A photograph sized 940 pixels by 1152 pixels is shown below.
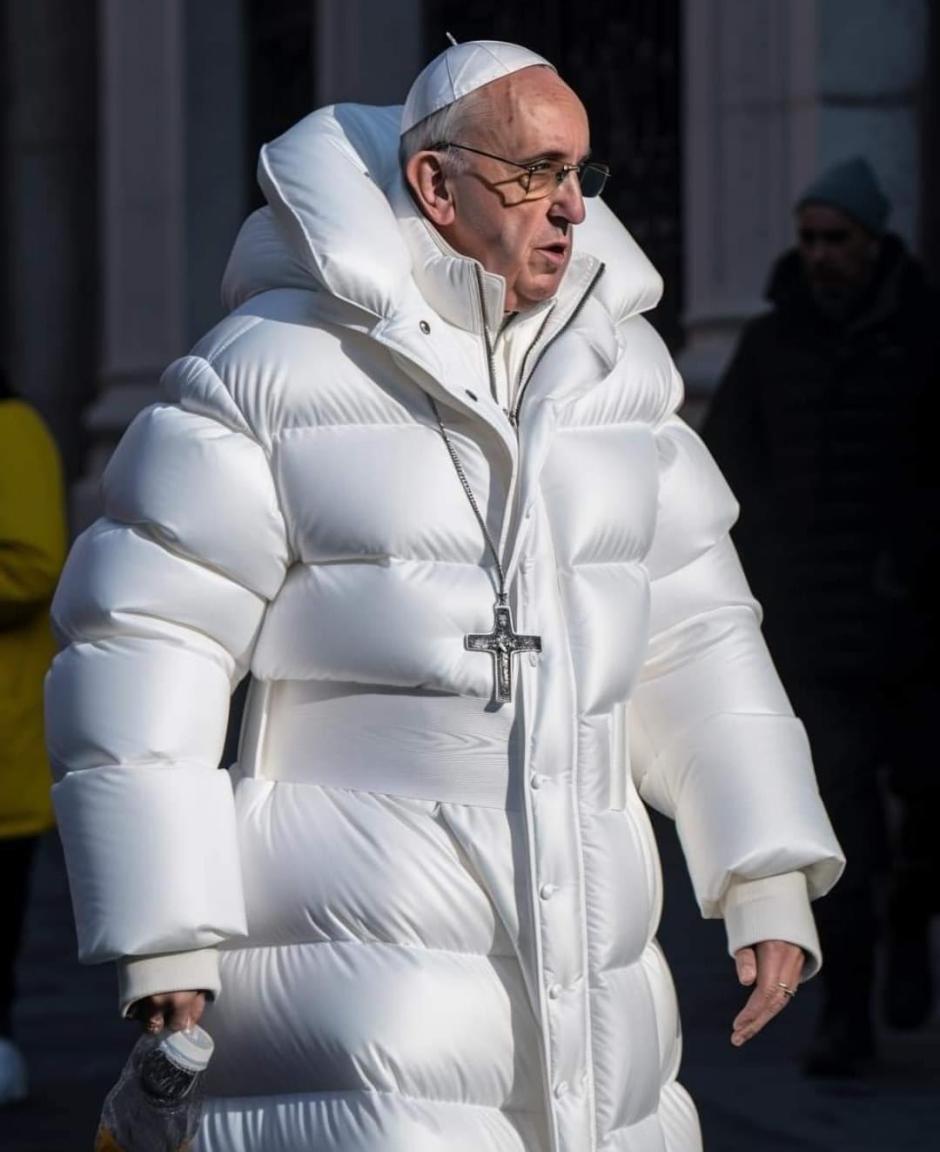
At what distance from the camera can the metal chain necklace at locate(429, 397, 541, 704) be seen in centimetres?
352

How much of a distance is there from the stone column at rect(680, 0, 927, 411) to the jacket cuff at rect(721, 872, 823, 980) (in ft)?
21.4

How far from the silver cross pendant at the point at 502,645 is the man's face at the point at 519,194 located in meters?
0.38

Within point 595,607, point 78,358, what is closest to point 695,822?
point 595,607

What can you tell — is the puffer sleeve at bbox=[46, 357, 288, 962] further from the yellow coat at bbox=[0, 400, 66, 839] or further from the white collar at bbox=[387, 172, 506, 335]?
the yellow coat at bbox=[0, 400, 66, 839]

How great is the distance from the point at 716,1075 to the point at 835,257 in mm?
1782

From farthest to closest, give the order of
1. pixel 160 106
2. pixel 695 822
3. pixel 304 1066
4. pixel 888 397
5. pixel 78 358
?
1. pixel 78 358
2. pixel 160 106
3. pixel 888 397
4. pixel 695 822
5. pixel 304 1066

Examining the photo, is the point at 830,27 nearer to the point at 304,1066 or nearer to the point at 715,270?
the point at 715,270

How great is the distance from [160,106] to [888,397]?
21.3ft

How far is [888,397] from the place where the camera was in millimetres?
6918

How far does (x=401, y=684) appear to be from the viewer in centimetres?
355

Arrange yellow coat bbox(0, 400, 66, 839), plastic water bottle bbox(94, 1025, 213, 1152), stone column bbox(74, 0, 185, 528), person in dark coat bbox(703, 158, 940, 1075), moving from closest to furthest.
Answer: plastic water bottle bbox(94, 1025, 213, 1152) → yellow coat bbox(0, 400, 66, 839) → person in dark coat bbox(703, 158, 940, 1075) → stone column bbox(74, 0, 185, 528)

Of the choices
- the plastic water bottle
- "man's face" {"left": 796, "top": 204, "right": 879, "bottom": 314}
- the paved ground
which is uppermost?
"man's face" {"left": 796, "top": 204, "right": 879, "bottom": 314}

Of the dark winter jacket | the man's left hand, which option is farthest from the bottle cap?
the dark winter jacket

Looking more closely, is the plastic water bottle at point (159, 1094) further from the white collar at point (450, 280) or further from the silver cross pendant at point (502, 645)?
the white collar at point (450, 280)
